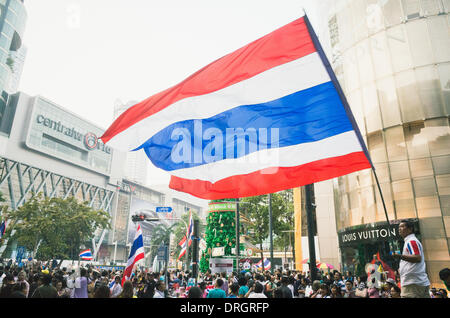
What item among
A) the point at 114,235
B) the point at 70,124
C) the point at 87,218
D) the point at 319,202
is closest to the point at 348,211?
the point at 319,202

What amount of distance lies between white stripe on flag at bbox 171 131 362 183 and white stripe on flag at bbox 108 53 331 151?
1.01 meters

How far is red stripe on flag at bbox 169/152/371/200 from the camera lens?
557 centimetres

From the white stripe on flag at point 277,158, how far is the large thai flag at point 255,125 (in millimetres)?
17

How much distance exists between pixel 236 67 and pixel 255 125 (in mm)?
1291

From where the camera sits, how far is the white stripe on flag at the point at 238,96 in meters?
5.80

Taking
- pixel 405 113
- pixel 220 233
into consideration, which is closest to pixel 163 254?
pixel 220 233

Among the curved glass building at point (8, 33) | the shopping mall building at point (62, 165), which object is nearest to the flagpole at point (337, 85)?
the shopping mall building at point (62, 165)

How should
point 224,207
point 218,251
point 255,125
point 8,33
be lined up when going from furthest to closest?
point 8,33 → point 224,207 → point 218,251 → point 255,125

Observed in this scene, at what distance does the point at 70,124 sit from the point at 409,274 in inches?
3099

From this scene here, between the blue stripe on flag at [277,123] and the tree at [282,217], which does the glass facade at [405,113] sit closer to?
the blue stripe on flag at [277,123]

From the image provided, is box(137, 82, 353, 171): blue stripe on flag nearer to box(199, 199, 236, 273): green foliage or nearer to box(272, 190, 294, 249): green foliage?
box(199, 199, 236, 273): green foliage

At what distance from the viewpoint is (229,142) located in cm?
651

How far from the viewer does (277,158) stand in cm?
609

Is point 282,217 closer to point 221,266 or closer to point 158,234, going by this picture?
point 221,266
